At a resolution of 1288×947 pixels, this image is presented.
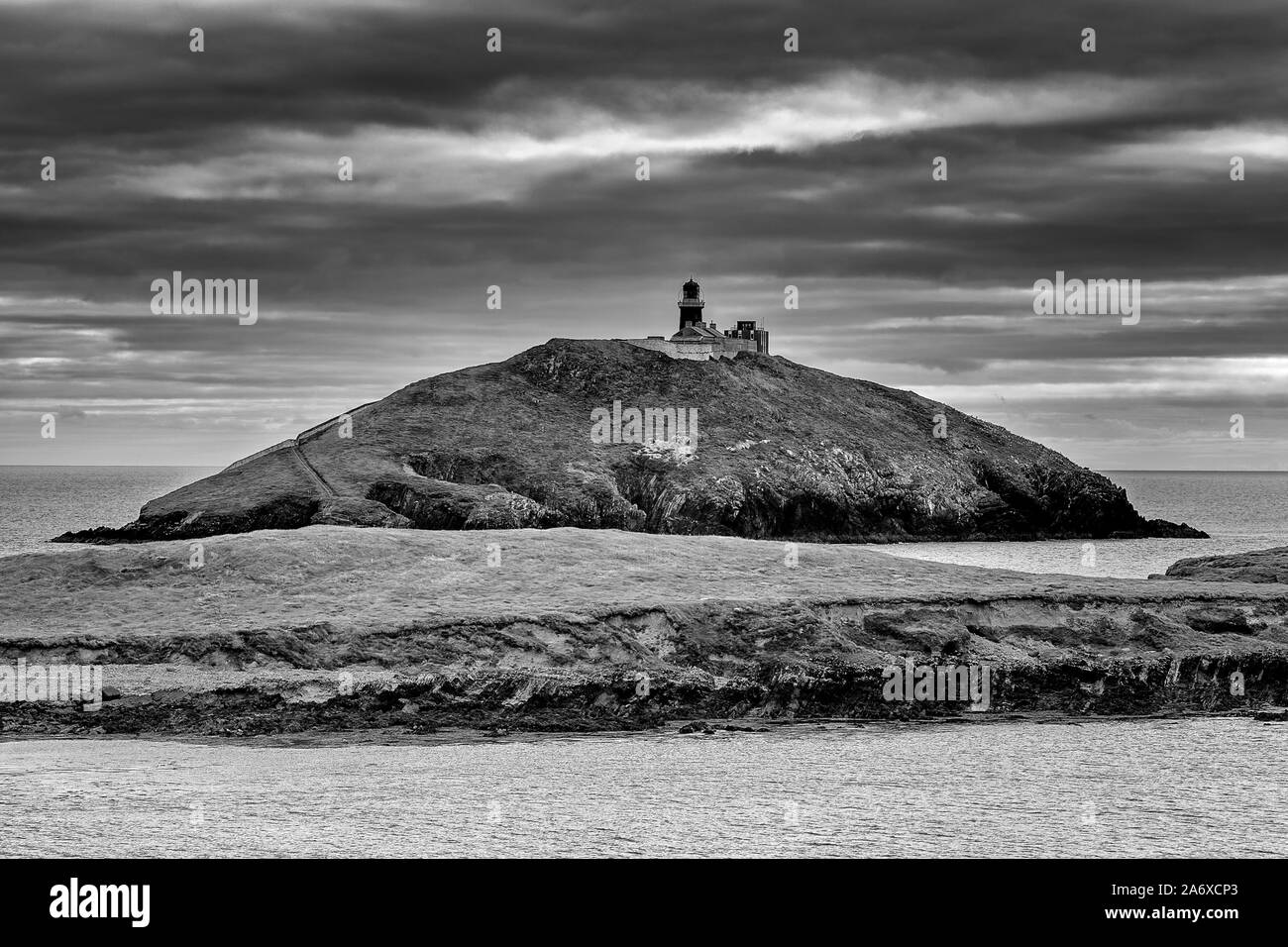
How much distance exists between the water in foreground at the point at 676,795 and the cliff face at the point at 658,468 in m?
94.5

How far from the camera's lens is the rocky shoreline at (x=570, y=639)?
34.7 meters

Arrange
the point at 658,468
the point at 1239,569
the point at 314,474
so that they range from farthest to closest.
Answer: the point at 658,468 < the point at 314,474 < the point at 1239,569

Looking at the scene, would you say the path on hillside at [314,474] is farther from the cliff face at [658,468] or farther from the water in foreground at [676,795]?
the water in foreground at [676,795]

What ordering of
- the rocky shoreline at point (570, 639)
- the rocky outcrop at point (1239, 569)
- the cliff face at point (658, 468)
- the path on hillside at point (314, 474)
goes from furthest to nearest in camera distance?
the path on hillside at point (314, 474), the cliff face at point (658, 468), the rocky outcrop at point (1239, 569), the rocky shoreline at point (570, 639)

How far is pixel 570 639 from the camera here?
126ft

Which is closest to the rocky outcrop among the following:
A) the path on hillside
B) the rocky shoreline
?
the rocky shoreline

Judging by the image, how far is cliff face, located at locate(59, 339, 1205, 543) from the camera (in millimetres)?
133250

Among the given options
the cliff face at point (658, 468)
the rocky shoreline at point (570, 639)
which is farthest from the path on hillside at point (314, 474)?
the rocky shoreline at point (570, 639)

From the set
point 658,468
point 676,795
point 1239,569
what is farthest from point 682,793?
point 658,468

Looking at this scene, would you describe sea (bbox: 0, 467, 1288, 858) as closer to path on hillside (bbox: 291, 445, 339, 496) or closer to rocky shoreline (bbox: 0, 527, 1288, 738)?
rocky shoreline (bbox: 0, 527, 1288, 738)

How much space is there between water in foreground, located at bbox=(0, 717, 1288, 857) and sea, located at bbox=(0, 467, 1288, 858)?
7cm

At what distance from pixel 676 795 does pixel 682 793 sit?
0.23m

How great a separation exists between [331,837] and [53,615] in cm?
2341

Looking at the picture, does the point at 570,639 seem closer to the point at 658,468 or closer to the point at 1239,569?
the point at 1239,569
